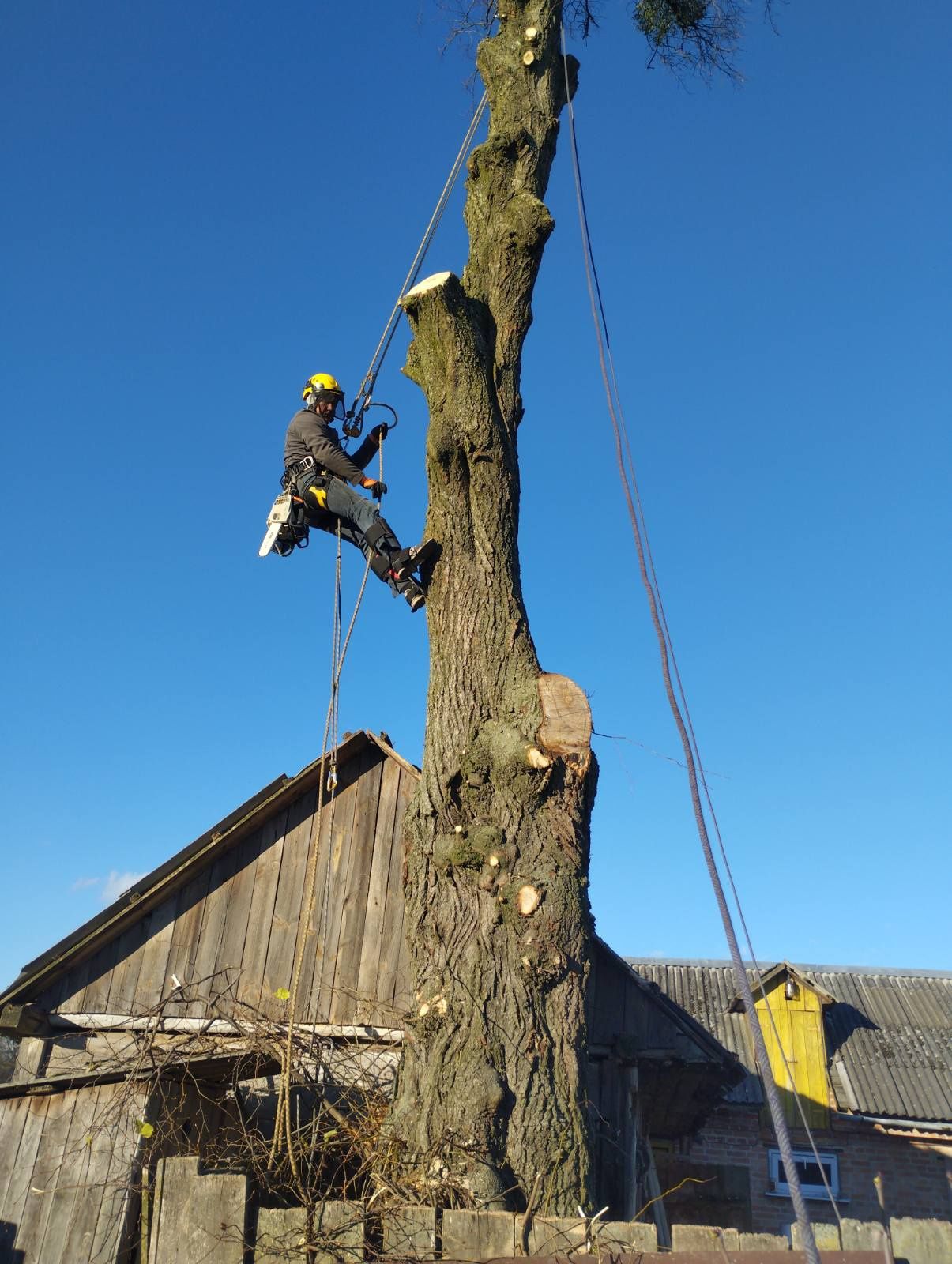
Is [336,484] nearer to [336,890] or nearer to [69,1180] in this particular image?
[336,890]

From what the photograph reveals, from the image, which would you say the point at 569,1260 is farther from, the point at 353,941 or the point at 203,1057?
the point at 353,941

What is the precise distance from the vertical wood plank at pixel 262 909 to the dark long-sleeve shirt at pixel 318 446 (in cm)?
313

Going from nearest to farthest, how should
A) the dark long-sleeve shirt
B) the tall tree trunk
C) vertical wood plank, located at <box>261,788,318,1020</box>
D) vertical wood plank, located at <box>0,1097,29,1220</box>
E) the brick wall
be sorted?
1. the tall tree trunk
2. vertical wood plank, located at <box>0,1097,29,1220</box>
3. the dark long-sleeve shirt
4. vertical wood plank, located at <box>261,788,318,1020</box>
5. the brick wall

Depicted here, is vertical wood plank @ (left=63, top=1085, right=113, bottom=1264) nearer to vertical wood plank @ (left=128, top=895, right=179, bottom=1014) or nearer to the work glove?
vertical wood plank @ (left=128, top=895, right=179, bottom=1014)

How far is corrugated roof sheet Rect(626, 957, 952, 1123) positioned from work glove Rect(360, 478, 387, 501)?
12.3m

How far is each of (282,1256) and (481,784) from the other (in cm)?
191

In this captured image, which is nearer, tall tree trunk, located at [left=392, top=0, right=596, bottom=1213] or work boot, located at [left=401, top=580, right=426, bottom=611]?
tall tree trunk, located at [left=392, top=0, right=596, bottom=1213]

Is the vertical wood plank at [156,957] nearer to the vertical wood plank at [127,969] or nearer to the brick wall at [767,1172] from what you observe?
the vertical wood plank at [127,969]

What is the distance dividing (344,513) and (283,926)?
11.4 ft

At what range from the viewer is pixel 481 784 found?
4.54 meters

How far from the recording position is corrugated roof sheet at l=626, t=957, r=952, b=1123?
A: 1662 cm

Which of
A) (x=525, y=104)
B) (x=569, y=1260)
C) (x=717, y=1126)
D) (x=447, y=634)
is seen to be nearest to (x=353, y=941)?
(x=447, y=634)

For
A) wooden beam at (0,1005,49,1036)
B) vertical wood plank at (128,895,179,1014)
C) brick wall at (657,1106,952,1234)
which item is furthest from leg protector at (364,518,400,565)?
brick wall at (657,1106,952,1234)

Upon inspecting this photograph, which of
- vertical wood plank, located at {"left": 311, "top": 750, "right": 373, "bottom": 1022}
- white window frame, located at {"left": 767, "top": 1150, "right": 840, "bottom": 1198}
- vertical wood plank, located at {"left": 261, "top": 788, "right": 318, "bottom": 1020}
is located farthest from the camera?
white window frame, located at {"left": 767, "top": 1150, "right": 840, "bottom": 1198}
